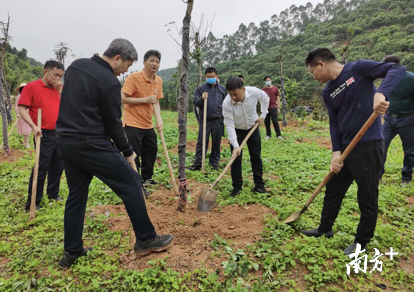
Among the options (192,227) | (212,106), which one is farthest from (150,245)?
(212,106)

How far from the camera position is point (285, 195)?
3.96m

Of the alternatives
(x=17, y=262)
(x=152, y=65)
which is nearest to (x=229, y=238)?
(x=17, y=262)

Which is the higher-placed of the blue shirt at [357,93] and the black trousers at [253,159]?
the blue shirt at [357,93]

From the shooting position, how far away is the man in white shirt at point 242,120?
144 inches

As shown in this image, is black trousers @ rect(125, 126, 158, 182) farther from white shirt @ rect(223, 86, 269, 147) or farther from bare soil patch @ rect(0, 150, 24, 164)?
bare soil patch @ rect(0, 150, 24, 164)

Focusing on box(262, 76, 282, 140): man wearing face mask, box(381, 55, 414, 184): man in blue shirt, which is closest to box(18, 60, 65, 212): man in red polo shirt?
box(381, 55, 414, 184): man in blue shirt

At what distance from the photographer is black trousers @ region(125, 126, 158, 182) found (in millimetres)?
3809

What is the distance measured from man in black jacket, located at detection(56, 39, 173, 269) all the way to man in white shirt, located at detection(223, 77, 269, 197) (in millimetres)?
1804

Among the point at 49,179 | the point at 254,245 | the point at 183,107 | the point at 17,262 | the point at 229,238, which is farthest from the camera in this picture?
the point at 49,179

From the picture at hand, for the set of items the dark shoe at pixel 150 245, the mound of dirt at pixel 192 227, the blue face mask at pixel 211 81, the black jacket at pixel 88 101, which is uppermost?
the blue face mask at pixel 211 81

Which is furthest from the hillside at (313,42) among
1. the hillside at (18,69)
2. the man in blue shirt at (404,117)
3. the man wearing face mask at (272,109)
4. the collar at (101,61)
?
the hillside at (18,69)

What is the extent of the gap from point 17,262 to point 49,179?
5.56 ft

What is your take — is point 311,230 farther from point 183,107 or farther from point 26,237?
point 26,237

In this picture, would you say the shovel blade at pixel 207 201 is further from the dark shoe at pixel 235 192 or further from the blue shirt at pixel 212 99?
the blue shirt at pixel 212 99
